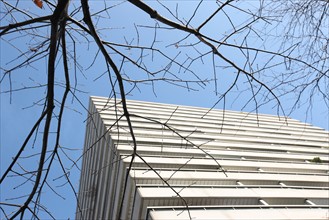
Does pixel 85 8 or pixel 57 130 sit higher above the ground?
pixel 85 8

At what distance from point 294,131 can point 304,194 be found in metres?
18.4

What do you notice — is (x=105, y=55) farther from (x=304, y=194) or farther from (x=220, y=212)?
(x=304, y=194)

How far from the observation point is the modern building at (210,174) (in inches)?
413

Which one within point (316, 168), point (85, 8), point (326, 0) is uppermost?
point (326, 0)

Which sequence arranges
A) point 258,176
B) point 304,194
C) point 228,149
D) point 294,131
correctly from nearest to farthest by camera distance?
point 304,194, point 258,176, point 228,149, point 294,131

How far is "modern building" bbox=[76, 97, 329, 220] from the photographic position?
10.5 m

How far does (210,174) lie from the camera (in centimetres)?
1466

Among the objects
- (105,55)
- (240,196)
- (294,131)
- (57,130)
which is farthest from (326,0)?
(294,131)

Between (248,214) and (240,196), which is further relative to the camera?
(240,196)

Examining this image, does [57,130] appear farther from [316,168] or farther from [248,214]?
[316,168]

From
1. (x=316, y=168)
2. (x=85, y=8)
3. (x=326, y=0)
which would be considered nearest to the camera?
(x=85, y=8)

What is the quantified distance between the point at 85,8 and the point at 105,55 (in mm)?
395

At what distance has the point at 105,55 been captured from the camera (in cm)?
261

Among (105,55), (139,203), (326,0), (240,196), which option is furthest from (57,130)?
(240,196)
